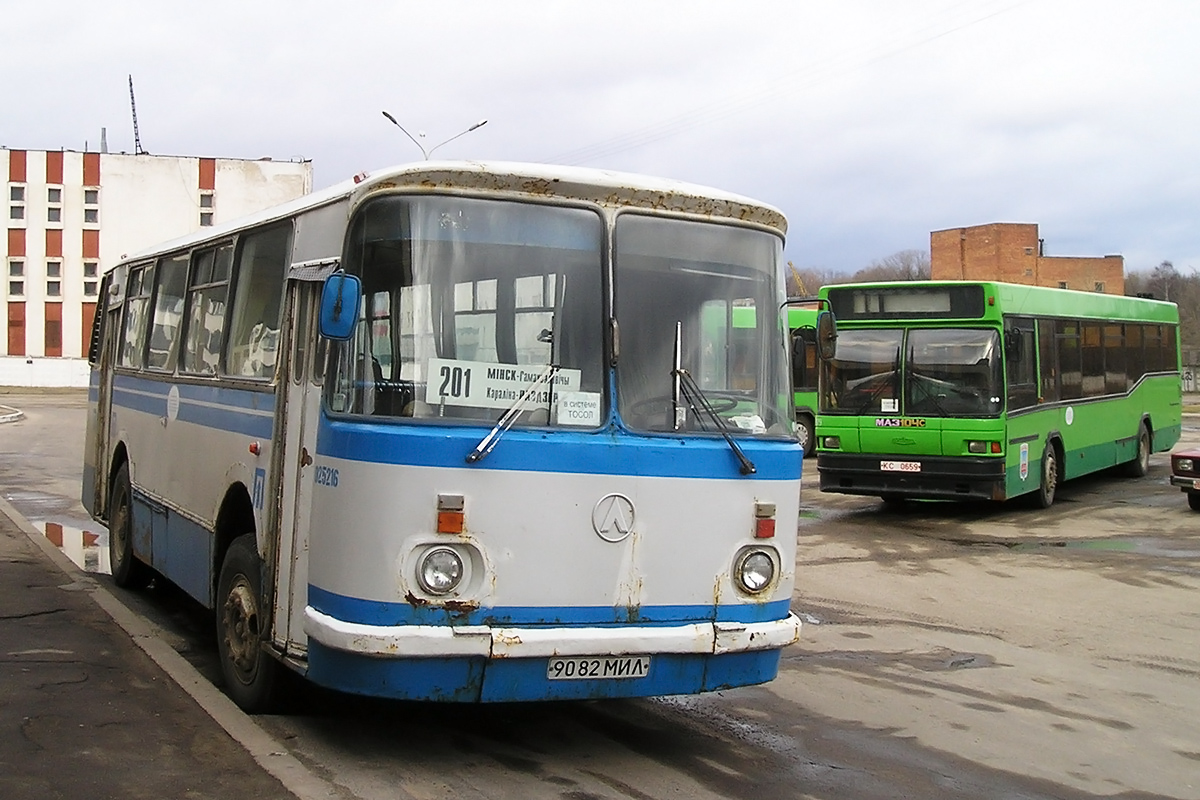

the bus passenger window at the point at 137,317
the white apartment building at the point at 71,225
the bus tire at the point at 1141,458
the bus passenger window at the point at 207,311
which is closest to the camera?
the bus passenger window at the point at 207,311

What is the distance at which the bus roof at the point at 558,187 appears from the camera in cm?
605

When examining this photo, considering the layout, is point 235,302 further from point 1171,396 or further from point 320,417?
point 1171,396

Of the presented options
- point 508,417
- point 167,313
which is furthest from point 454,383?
point 167,313

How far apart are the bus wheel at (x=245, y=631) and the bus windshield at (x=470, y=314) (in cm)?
148

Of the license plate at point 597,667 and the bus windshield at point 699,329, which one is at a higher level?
the bus windshield at point 699,329

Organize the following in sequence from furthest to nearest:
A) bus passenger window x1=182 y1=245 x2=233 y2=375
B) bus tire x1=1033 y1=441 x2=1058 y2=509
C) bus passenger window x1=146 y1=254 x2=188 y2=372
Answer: bus tire x1=1033 y1=441 x2=1058 y2=509 → bus passenger window x1=146 y1=254 x2=188 y2=372 → bus passenger window x1=182 y1=245 x2=233 y2=375

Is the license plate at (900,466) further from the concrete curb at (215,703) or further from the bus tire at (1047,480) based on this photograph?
the concrete curb at (215,703)

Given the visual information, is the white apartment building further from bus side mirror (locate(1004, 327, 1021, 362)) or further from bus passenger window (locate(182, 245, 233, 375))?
bus passenger window (locate(182, 245, 233, 375))

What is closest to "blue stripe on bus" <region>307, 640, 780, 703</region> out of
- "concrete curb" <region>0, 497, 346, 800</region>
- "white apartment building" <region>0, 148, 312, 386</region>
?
"concrete curb" <region>0, 497, 346, 800</region>

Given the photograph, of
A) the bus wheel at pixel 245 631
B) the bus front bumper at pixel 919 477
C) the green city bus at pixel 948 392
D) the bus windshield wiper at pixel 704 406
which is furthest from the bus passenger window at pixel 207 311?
the bus front bumper at pixel 919 477

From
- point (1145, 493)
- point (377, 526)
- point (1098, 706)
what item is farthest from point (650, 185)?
point (1145, 493)

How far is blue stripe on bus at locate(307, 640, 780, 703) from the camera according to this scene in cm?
585

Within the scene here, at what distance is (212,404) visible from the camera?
8180 millimetres

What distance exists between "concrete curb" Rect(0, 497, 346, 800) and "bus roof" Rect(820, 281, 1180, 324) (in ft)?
32.6
